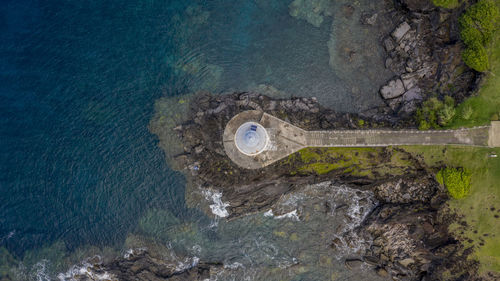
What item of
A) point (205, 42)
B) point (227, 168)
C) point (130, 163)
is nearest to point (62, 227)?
point (130, 163)

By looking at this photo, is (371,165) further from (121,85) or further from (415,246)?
(121,85)

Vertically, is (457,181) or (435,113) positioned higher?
(435,113)

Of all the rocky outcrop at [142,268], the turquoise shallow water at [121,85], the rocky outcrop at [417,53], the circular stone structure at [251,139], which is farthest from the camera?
the turquoise shallow water at [121,85]

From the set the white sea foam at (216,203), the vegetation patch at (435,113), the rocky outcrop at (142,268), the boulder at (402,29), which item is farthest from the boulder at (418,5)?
the rocky outcrop at (142,268)

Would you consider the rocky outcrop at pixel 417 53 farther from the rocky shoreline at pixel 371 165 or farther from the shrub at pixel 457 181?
the shrub at pixel 457 181

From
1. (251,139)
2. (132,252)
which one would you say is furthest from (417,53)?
(132,252)

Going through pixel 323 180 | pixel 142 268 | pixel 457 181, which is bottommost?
pixel 142 268

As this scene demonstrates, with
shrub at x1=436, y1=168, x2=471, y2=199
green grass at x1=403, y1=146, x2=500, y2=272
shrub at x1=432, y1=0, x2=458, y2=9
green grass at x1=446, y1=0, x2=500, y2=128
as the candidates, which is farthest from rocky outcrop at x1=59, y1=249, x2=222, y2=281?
shrub at x1=432, y1=0, x2=458, y2=9
